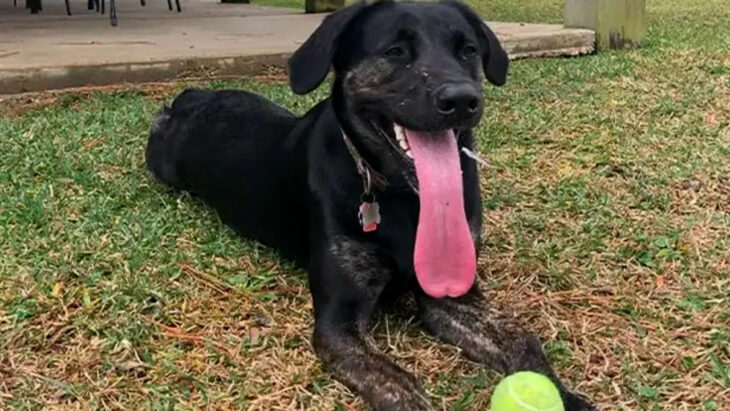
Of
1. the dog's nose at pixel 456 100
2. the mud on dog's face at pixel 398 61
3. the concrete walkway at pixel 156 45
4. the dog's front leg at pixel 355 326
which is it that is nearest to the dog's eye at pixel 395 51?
the mud on dog's face at pixel 398 61

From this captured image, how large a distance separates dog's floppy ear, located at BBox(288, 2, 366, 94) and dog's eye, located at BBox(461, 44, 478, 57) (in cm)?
36

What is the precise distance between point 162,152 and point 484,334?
214 centimetres

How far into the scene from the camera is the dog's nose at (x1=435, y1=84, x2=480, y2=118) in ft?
8.00

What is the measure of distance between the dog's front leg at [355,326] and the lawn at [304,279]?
73 millimetres

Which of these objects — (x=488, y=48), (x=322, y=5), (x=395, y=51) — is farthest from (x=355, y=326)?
(x=322, y=5)

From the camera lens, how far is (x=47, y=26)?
8008 mm

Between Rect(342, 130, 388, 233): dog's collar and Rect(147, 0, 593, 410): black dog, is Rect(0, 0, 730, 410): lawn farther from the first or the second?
Rect(342, 130, 388, 233): dog's collar

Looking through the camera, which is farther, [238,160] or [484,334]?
[238,160]

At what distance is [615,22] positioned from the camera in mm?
7766

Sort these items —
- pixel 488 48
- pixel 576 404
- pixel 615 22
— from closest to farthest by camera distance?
pixel 576 404 → pixel 488 48 → pixel 615 22

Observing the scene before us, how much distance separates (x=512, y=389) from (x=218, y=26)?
701 cm

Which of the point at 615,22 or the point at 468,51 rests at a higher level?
the point at 468,51

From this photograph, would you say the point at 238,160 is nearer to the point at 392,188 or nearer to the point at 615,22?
the point at 392,188

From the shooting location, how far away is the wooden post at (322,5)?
32.4 ft
